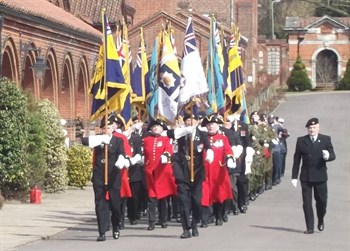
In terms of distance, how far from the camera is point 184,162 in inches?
667

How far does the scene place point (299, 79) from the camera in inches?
3159

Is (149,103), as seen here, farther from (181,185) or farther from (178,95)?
(181,185)

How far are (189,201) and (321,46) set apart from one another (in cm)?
7202

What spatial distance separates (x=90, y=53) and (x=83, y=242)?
23.5 meters

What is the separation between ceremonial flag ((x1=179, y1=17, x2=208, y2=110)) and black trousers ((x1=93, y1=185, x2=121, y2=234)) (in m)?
2.96

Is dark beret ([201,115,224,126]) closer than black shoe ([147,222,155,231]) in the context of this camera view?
No

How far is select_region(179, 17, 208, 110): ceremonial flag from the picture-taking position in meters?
18.2

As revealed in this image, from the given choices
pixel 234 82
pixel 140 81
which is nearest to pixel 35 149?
pixel 140 81

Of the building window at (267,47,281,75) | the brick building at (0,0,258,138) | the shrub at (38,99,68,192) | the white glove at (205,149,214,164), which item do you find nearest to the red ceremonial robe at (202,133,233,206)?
the white glove at (205,149,214,164)

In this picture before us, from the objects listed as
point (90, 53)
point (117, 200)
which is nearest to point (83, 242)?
point (117, 200)

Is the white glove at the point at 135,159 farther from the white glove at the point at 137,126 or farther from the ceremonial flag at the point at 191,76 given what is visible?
the white glove at the point at 137,126

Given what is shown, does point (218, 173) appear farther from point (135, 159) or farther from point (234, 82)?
point (234, 82)

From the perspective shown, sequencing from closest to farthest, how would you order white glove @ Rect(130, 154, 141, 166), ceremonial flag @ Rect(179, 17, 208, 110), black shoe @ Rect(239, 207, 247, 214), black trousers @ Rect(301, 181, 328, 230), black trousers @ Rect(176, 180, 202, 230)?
1. black trousers @ Rect(176, 180, 202, 230)
2. black trousers @ Rect(301, 181, 328, 230)
3. white glove @ Rect(130, 154, 141, 166)
4. ceremonial flag @ Rect(179, 17, 208, 110)
5. black shoe @ Rect(239, 207, 247, 214)

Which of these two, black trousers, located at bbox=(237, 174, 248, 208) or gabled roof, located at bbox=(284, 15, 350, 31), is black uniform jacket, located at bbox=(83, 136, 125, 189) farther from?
gabled roof, located at bbox=(284, 15, 350, 31)
